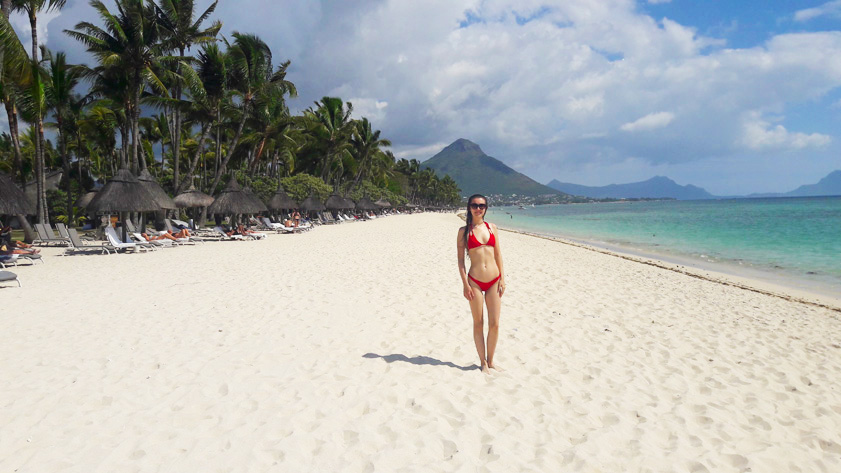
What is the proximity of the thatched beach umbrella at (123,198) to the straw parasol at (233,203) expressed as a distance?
4.19m

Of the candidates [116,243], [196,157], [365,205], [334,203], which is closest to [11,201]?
[116,243]

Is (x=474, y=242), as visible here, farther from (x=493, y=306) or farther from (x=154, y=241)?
(x=154, y=241)

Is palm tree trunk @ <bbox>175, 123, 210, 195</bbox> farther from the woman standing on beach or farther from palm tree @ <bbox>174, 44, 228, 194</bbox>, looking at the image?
the woman standing on beach

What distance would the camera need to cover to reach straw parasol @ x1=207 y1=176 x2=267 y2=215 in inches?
719

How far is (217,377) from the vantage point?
11.5 ft

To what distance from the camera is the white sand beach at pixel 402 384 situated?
8.13ft

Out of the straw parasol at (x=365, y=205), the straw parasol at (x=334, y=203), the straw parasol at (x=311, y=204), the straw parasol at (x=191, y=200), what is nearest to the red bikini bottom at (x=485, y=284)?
the straw parasol at (x=191, y=200)

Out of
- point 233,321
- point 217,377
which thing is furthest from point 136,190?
point 217,377

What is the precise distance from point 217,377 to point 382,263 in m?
6.90

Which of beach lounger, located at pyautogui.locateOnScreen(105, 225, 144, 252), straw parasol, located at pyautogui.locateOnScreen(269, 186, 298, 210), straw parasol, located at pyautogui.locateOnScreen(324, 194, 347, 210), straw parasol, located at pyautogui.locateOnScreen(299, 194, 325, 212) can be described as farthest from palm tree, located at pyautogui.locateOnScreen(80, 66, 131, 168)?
straw parasol, located at pyautogui.locateOnScreen(324, 194, 347, 210)

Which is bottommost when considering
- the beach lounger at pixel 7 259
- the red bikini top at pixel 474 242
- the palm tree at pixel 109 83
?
the beach lounger at pixel 7 259

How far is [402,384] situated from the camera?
3.37m

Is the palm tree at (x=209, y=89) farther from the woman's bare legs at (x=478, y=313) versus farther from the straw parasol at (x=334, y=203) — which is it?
the woman's bare legs at (x=478, y=313)

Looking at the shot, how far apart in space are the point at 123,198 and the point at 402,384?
13641 millimetres
